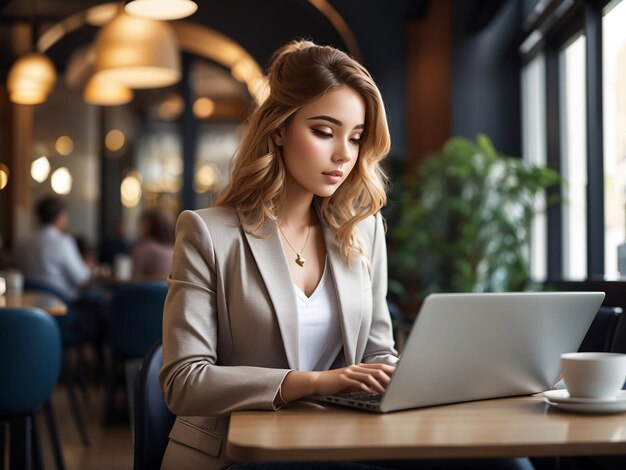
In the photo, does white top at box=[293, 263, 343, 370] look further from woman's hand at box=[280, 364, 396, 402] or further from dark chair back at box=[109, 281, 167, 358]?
dark chair back at box=[109, 281, 167, 358]

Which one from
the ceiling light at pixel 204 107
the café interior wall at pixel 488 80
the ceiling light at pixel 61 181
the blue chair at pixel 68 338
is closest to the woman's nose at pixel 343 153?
the blue chair at pixel 68 338

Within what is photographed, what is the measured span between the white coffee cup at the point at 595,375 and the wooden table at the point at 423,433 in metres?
0.05

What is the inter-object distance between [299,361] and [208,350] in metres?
0.21

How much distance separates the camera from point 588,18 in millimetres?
4730

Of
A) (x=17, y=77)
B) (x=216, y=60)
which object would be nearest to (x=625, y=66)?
(x=17, y=77)

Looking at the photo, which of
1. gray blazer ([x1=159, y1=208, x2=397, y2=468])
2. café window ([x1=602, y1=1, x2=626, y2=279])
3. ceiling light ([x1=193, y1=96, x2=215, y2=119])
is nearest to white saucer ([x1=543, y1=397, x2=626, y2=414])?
gray blazer ([x1=159, y1=208, x2=397, y2=468])

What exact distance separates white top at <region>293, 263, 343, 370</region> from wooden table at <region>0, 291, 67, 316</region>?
7.29 ft

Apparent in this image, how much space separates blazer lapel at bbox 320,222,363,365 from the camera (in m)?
1.89

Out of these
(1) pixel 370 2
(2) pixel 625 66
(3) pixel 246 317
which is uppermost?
(1) pixel 370 2

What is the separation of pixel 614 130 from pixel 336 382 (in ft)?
11.2

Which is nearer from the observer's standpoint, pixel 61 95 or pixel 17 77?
pixel 17 77

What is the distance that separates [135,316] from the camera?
4957mm

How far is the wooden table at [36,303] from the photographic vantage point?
12.7 ft

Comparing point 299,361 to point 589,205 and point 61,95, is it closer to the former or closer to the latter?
point 589,205
